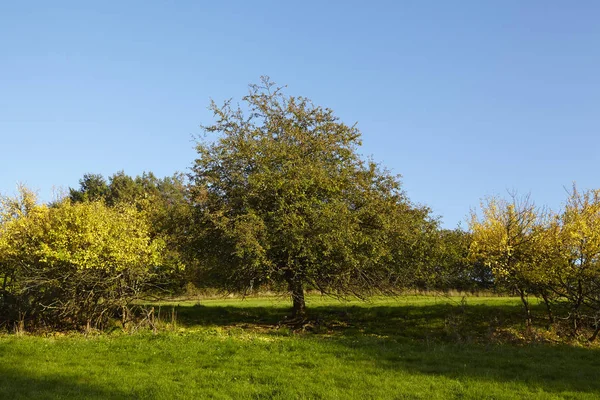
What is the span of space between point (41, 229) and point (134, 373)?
1212 centimetres

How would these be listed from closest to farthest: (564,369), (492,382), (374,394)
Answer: (374,394), (492,382), (564,369)

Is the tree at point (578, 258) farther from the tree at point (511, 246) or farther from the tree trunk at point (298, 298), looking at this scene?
the tree trunk at point (298, 298)

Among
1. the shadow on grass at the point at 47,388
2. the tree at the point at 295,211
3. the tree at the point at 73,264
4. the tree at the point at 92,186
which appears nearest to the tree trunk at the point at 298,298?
the tree at the point at 295,211

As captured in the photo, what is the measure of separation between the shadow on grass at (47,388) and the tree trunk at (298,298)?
41.4ft

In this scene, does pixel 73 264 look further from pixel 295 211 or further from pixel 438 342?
→ pixel 438 342

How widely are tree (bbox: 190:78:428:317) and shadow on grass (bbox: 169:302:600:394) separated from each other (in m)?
2.13

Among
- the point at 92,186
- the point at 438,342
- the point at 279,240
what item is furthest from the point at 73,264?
the point at 92,186

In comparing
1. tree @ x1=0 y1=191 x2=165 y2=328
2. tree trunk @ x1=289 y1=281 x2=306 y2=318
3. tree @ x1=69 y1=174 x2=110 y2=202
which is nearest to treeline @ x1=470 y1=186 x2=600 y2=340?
tree trunk @ x1=289 y1=281 x2=306 y2=318

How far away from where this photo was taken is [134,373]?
12.7 meters

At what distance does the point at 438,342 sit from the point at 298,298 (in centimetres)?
798

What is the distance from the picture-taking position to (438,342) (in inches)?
734

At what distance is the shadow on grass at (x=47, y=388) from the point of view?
34.7 ft

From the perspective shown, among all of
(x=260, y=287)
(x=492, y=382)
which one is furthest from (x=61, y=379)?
(x=260, y=287)

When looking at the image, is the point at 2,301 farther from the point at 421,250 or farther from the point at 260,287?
the point at 421,250
